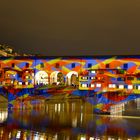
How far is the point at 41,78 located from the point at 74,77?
3037 millimetres

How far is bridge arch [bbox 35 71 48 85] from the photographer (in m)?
37.4

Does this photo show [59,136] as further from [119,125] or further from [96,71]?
[96,71]

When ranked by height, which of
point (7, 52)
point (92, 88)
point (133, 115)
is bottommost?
point (133, 115)

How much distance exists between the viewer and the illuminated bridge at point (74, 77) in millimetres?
35031

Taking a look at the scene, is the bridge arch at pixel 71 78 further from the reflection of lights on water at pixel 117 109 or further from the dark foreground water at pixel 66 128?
the reflection of lights on water at pixel 117 109

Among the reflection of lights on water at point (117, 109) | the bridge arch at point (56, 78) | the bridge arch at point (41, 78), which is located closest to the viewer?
the reflection of lights on water at point (117, 109)

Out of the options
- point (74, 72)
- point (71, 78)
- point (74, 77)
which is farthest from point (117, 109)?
point (74, 72)

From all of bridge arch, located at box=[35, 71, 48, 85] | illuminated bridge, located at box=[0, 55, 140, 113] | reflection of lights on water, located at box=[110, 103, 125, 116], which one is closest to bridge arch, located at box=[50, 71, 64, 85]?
illuminated bridge, located at box=[0, 55, 140, 113]

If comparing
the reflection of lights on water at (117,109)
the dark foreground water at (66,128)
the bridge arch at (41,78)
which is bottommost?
the dark foreground water at (66,128)

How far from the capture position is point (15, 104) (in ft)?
129

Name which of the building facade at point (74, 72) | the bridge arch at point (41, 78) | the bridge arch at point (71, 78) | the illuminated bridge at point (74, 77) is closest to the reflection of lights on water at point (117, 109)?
the illuminated bridge at point (74, 77)

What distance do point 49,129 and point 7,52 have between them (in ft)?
124

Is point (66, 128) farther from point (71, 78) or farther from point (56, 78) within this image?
point (56, 78)

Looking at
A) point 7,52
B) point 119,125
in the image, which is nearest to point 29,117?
point 119,125
